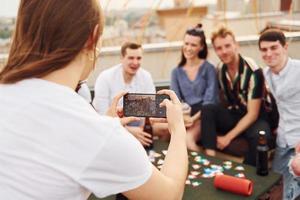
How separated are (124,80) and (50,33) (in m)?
2.16

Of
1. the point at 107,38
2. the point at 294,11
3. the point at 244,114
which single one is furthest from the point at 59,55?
the point at 294,11

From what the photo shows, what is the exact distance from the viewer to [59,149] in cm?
74

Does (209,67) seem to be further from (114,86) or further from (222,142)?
(114,86)

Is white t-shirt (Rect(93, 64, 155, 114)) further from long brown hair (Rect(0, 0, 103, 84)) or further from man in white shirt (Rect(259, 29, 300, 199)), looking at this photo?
long brown hair (Rect(0, 0, 103, 84))

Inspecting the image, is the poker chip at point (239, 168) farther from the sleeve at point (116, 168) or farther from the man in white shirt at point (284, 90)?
the sleeve at point (116, 168)

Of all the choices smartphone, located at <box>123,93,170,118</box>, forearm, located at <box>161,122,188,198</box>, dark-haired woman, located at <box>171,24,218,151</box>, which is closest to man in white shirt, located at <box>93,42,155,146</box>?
dark-haired woman, located at <box>171,24,218,151</box>

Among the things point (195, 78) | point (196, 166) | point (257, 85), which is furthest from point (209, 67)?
point (196, 166)

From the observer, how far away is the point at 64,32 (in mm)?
772

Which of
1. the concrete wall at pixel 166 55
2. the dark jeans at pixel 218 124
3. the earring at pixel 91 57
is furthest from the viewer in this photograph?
the concrete wall at pixel 166 55

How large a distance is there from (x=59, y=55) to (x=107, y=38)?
2.92 metres

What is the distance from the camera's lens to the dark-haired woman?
2993 millimetres

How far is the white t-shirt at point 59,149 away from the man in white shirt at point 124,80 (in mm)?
2056

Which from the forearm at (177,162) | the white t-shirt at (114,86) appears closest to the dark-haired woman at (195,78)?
the white t-shirt at (114,86)

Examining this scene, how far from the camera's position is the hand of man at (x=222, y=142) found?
2777 mm
